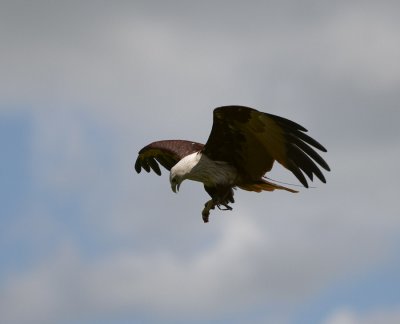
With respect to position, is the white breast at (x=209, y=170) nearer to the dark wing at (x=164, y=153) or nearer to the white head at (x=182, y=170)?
the white head at (x=182, y=170)

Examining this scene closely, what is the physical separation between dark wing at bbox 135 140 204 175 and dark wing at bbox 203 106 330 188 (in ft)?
3.29

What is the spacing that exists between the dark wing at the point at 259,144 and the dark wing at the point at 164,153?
1.00 meters

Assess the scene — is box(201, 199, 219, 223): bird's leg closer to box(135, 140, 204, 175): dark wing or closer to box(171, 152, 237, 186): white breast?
box(171, 152, 237, 186): white breast

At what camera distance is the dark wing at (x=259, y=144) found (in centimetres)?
1958

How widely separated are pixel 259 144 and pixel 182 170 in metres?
1.16

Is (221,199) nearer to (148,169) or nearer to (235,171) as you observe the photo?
(235,171)

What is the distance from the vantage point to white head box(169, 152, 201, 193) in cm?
2053

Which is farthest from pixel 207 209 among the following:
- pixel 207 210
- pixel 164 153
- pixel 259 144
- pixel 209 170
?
pixel 164 153

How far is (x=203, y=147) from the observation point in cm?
2080

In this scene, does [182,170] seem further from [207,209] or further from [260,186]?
[260,186]

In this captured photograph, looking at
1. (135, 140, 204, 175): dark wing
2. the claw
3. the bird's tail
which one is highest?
(135, 140, 204, 175): dark wing

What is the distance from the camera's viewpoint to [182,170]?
67.5ft

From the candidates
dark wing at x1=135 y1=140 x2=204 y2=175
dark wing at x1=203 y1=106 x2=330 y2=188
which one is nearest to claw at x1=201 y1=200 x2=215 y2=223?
dark wing at x1=203 y1=106 x2=330 y2=188

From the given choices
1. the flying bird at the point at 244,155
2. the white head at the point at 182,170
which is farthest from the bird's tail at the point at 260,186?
the white head at the point at 182,170
